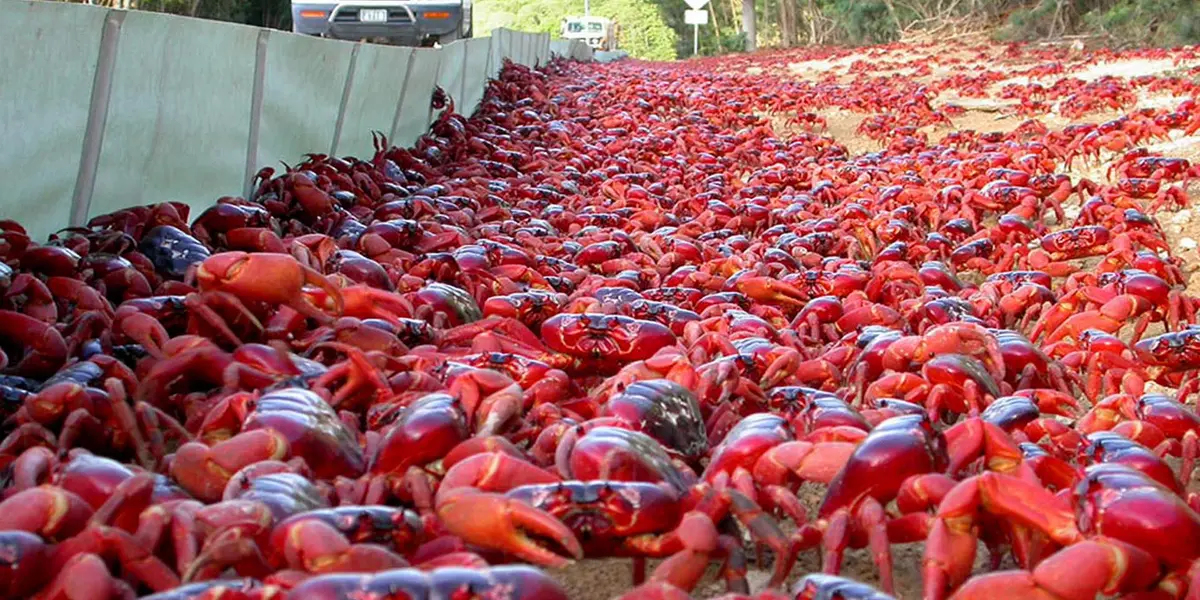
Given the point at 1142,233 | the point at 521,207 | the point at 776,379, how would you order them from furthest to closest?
1. the point at 521,207
2. the point at 1142,233
3. the point at 776,379

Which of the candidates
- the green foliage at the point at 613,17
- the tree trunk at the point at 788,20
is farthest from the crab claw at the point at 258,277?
the green foliage at the point at 613,17

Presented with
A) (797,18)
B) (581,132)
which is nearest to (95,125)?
(581,132)

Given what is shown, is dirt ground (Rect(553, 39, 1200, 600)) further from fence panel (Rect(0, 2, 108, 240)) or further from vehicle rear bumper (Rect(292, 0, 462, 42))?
vehicle rear bumper (Rect(292, 0, 462, 42))

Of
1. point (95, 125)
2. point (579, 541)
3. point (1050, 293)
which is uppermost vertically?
point (95, 125)

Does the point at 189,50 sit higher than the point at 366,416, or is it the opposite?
the point at 189,50

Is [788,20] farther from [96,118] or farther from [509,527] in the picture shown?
[509,527]

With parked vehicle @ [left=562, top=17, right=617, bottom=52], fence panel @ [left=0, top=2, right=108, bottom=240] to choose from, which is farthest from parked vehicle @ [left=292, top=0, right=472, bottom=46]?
parked vehicle @ [left=562, top=17, right=617, bottom=52]

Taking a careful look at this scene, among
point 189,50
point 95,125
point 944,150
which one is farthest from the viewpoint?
point 944,150

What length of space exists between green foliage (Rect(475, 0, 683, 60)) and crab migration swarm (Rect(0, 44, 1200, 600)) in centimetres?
5802

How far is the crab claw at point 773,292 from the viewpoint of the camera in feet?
20.3

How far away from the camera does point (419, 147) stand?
11.7m

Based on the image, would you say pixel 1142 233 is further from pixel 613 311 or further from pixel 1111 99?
pixel 1111 99

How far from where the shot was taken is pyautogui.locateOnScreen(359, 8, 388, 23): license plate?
23.9m

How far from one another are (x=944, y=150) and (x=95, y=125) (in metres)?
9.75
